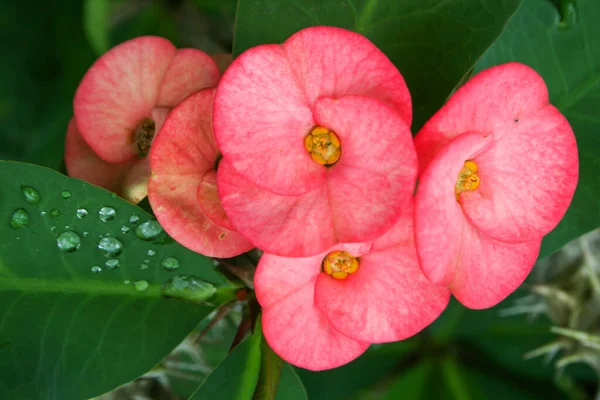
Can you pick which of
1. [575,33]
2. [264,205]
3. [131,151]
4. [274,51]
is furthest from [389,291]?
[575,33]

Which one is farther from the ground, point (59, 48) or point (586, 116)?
point (586, 116)

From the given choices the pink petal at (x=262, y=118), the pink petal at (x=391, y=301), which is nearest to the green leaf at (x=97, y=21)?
the pink petal at (x=262, y=118)

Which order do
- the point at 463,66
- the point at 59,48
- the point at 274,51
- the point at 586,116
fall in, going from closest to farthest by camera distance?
the point at 274,51 → the point at 463,66 → the point at 586,116 → the point at 59,48

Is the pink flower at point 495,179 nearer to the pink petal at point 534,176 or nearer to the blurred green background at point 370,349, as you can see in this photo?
the pink petal at point 534,176

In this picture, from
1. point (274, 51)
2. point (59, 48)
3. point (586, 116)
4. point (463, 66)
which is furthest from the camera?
point (59, 48)

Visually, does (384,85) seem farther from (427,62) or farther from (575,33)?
(575,33)

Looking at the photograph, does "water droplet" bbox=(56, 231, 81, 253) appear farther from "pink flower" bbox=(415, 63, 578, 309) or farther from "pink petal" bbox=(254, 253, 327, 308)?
"pink flower" bbox=(415, 63, 578, 309)

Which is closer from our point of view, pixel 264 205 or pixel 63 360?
pixel 264 205
